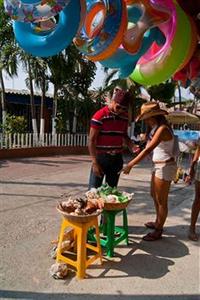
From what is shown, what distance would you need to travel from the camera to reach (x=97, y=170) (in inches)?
168

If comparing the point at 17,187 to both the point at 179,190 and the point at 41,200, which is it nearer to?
the point at 41,200

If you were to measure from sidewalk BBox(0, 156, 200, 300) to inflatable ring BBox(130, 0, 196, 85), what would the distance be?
200cm

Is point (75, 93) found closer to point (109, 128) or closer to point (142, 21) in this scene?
point (109, 128)

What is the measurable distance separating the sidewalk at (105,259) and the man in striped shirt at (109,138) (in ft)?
3.02

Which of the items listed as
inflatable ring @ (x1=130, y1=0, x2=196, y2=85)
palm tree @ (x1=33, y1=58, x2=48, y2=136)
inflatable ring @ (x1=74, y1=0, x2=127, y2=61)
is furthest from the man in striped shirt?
palm tree @ (x1=33, y1=58, x2=48, y2=136)

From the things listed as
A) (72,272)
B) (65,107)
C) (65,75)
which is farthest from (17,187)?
(65,107)

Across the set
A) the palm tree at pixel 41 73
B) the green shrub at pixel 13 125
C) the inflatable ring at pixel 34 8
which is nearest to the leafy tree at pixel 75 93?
the palm tree at pixel 41 73

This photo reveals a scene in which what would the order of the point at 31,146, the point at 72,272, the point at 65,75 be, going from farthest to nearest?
the point at 65,75, the point at 31,146, the point at 72,272

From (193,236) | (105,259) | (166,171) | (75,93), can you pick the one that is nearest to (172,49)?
(166,171)

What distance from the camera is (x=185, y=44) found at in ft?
11.0

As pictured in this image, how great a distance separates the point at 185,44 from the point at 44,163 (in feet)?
26.8

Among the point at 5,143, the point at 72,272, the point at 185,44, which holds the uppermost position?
the point at 185,44

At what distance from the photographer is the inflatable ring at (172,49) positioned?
10.7ft

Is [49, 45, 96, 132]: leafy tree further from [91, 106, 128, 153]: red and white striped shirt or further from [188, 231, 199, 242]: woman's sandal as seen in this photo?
[188, 231, 199, 242]: woman's sandal
